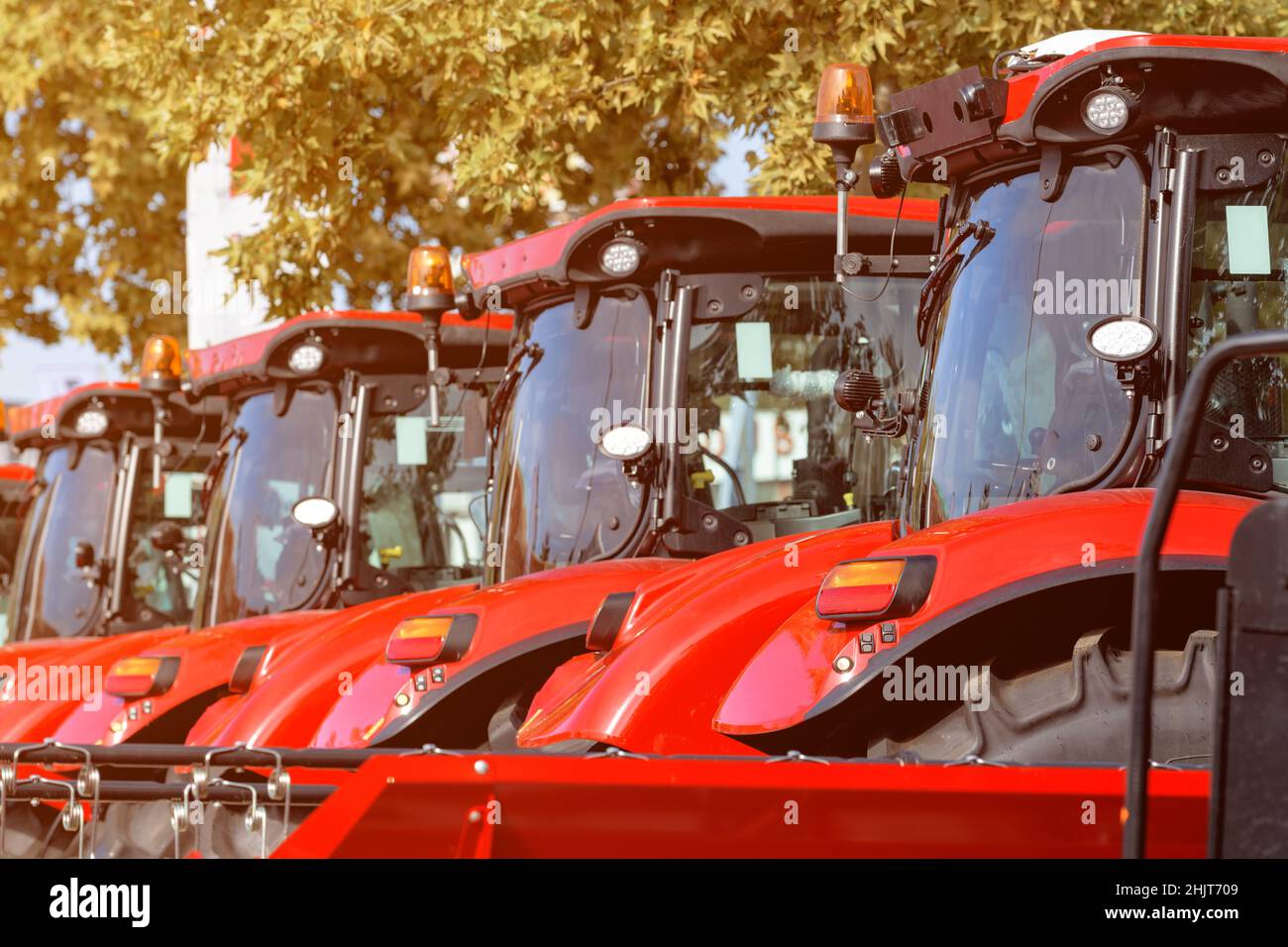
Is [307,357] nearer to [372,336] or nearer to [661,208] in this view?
[372,336]

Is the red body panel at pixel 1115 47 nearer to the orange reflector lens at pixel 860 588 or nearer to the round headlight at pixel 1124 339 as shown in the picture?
the round headlight at pixel 1124 339

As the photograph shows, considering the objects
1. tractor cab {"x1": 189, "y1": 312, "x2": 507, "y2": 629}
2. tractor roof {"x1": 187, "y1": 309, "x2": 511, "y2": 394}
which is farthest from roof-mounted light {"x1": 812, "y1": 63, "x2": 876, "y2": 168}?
tractor roof {"x1": 187, "y1": 309, "x2": 511, "y2": 394}

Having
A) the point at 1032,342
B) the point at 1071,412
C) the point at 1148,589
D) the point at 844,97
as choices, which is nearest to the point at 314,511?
the point at 844,97

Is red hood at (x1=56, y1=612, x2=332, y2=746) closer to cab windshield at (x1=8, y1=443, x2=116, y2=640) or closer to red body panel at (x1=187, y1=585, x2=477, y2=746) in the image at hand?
red body panel at (x1=187, y1=585, x2=477, y2=746)

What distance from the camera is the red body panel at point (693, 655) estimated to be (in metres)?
5.21

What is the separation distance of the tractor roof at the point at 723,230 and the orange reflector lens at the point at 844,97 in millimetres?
1572

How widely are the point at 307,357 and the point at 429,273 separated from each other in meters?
1.74

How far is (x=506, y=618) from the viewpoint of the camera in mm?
6523

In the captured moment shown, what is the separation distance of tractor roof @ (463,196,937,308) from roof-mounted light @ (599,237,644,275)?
1.3 inches

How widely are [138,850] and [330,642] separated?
6.92 feet

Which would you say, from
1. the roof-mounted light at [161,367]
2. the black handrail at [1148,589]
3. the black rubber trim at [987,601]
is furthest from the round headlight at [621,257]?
the black handrail at [1148,589]
